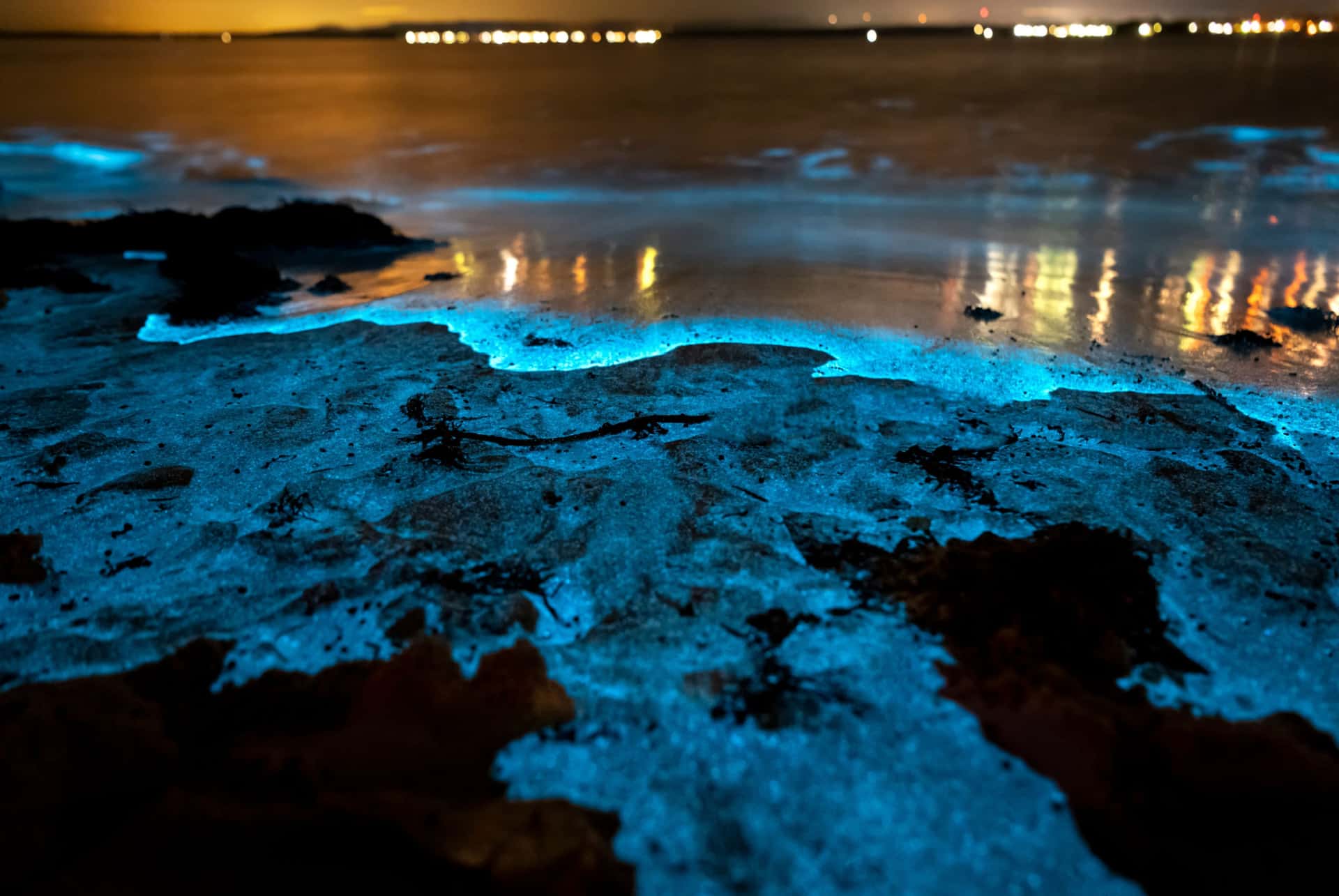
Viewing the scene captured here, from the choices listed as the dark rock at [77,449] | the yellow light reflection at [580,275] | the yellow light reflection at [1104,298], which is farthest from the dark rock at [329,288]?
the yellow light reflection at [1104,298]

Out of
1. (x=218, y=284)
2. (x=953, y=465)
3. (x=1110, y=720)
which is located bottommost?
(x=1110, y=720)

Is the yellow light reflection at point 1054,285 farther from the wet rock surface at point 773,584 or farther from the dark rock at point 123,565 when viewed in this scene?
the dark rock at point 123,565

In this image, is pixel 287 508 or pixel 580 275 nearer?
pixel 287 508

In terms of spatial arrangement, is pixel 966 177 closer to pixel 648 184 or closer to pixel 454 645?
pixel 648 184

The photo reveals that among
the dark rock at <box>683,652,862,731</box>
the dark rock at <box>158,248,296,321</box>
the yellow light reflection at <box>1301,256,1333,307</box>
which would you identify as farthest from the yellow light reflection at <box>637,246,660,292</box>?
the yellow light reflection at <box>1301,256,1333,307</box>

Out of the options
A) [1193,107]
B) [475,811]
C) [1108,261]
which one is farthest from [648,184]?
[1193,107]

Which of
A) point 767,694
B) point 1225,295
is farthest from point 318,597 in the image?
point 1225,295

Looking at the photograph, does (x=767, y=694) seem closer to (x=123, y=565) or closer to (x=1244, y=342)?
(x=123, y=565)
